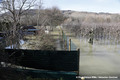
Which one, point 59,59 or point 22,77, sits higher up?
point 59,59

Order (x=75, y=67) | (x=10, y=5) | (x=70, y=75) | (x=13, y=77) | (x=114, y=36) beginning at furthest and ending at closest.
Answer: (x=114, y=36), (x=10, y=5), (x=75, y=67), (x=70, y=75), (x=13, y=77)

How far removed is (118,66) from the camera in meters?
5.84

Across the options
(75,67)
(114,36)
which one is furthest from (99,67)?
(114,36)

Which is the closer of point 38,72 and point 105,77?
point 38,72

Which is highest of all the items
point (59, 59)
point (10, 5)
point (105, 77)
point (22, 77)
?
point (10, 5)

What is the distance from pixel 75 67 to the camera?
15.1 ft

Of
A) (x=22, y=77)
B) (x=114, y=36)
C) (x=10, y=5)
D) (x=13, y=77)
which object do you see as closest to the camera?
(x=13, y=77)

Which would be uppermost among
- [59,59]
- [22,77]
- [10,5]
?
[10,5]

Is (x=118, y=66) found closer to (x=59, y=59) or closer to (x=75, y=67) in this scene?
(x=75, y=67)

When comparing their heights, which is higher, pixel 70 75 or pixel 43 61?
pixel 43 61

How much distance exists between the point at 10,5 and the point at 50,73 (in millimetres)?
Result: 7182

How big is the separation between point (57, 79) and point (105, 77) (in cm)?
183

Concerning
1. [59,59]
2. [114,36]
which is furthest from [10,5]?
[114,36]

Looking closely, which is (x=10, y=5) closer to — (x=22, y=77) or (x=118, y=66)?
(x=22, y=77)
